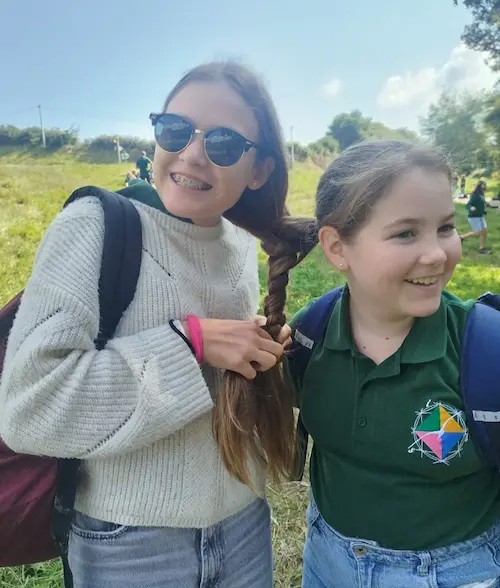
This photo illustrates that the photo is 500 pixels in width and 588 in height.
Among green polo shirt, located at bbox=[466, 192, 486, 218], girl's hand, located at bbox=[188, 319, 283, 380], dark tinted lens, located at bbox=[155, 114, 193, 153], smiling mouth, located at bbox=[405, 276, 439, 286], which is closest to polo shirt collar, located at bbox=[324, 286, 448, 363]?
smiling mouth, located at bbox=[405, 276, 439, 286]

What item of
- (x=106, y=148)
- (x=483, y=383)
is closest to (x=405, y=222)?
(x=483, y=383)

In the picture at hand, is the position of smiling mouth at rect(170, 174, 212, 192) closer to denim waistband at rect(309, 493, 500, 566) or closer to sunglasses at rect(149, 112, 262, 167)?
sunglasses at rect(149, 112, 262, 167)

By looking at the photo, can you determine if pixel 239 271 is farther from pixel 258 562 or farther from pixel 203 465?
pixel 258 562

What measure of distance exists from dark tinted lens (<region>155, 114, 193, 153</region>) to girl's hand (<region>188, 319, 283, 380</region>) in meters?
0.46

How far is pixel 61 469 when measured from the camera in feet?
4.00

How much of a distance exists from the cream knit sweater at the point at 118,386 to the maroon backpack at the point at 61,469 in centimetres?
3

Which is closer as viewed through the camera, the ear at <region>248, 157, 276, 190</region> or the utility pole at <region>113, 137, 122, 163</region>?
the ear at <region>248, 157, 276, 190</region>

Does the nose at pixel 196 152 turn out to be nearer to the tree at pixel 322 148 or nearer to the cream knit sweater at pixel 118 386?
the cream knit sweater at pixel 118 386

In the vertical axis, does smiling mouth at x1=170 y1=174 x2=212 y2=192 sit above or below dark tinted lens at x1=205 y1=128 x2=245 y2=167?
below

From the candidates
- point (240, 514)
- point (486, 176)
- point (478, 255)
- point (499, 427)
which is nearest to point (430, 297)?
point (499, 427)

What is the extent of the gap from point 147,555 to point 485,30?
27.4 m

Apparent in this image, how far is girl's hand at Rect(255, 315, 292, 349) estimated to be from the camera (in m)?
1.40

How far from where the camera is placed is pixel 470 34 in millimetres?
23297

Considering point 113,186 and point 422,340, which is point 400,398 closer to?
point 422,340
